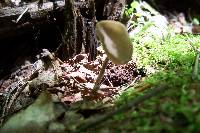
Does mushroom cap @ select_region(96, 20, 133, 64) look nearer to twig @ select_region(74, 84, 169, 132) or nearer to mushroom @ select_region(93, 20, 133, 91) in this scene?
mushroom @ select_region(93, 20, 133, 91)

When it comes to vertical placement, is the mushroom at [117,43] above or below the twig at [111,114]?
above

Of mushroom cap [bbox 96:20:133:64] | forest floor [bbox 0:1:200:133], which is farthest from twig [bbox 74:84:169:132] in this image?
mushroom cap [bbox 96:20:133:64]

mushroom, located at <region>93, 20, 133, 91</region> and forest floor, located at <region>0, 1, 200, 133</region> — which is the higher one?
mushroom, located at <region>93, 20, 133, 91</region>

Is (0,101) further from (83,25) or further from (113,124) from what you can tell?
(113,124)

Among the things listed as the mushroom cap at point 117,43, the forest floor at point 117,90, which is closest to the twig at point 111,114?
the forest floor at point 117,90

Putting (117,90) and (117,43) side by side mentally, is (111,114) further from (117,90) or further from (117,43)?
(117,90)

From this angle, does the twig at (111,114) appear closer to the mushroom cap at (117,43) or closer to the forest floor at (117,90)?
the forest floor at (117,90)

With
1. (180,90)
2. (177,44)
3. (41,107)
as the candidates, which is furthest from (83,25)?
(180,90)

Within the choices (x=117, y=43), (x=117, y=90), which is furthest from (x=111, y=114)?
(x=117, y=90)
